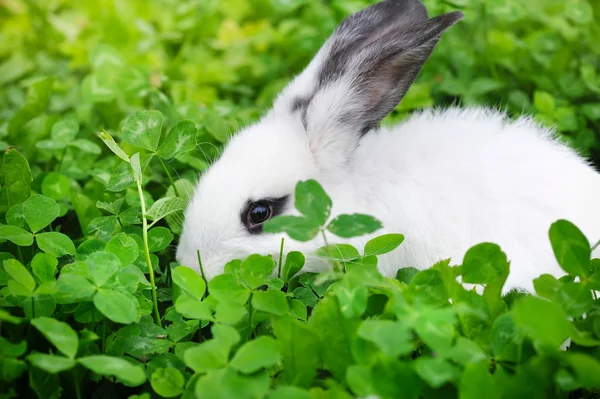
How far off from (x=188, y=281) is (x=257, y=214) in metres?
0.62

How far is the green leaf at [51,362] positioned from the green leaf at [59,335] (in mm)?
22

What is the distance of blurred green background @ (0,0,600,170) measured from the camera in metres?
3.55

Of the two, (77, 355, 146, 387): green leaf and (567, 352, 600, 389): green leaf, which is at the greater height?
(567, 352, 600, 389): green leaf

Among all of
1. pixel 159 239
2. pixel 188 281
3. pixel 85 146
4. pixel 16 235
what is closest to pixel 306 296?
pixel 188 281

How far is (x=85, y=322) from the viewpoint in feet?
7.02

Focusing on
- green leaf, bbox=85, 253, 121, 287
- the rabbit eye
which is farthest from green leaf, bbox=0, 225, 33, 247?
the rabbit eye

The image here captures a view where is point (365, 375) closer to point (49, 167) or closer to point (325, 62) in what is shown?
point (325, 62)

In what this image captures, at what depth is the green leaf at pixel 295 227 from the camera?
193 centimetres

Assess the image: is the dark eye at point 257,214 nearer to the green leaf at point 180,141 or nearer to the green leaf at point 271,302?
the green leaf at point 180,141

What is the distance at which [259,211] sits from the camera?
2682 mm

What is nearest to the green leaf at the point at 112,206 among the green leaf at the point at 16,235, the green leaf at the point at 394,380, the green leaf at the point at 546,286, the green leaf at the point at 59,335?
the green leaf at the point at 16,235

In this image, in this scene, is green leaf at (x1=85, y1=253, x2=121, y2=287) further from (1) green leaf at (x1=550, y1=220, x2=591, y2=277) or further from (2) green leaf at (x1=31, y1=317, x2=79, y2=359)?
(1) green leaf at (x1=550, y1=220, x2=591, y2=277)

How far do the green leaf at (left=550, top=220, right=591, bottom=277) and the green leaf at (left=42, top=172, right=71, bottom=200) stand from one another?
2.01 metres

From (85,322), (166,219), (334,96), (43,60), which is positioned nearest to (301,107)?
(334,96)
